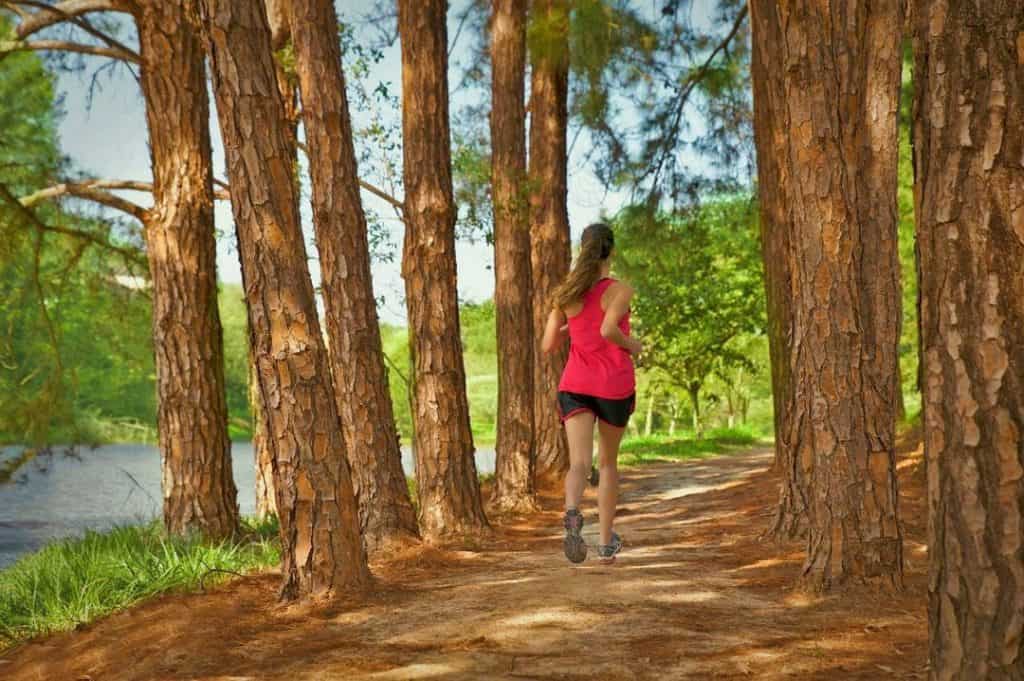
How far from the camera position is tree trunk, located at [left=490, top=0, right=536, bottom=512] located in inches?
428

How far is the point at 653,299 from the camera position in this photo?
25.0 meters

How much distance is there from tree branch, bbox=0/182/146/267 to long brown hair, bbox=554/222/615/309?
794 cm

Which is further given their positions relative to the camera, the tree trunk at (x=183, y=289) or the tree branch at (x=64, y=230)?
the tree branch at (x=64, y=230)

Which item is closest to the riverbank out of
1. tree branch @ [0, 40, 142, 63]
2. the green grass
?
the green grass

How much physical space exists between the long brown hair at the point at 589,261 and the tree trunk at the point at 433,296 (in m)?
2.40

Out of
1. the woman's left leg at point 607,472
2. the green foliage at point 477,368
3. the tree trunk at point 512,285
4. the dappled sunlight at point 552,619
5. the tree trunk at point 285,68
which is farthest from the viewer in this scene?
the green foliage at point 477,368

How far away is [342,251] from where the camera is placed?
7.69 meters

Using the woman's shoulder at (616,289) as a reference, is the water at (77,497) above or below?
below

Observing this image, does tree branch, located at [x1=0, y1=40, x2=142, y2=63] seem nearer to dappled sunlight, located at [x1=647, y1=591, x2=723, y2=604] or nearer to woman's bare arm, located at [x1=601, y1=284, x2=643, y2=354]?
woman's bare arm, located at [x1=601, y1=284, x2=643, y2=354]

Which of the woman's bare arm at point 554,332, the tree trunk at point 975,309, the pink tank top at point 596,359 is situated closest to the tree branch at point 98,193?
the woman's bare arm at point 554,332

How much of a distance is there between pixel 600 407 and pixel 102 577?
3.38 meters

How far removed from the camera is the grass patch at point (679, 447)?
751 inches


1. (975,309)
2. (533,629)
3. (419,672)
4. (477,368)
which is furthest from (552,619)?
(477,368)

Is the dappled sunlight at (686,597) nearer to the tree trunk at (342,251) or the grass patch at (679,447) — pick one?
the tree trunk at (342,251)
